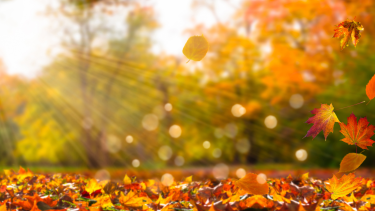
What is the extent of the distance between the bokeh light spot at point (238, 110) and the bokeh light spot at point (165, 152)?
355cm

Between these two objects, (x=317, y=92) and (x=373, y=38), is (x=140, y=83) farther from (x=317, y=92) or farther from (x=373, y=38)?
(x=373, y=38)

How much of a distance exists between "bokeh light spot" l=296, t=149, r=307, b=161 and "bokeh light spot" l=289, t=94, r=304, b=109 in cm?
132

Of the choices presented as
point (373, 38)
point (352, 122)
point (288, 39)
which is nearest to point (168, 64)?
point (288, 39)

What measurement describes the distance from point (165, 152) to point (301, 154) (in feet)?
18.2

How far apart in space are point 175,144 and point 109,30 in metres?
5.23

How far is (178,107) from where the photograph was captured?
11.2 m

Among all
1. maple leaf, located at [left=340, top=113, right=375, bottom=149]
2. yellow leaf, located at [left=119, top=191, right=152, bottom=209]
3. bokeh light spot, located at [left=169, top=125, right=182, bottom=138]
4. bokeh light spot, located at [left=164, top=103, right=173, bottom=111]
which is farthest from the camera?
bokeh light spot, located at [left=164, top=103, right=173, bottom=111]

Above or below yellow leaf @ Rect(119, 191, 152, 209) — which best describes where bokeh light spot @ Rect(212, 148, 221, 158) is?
above

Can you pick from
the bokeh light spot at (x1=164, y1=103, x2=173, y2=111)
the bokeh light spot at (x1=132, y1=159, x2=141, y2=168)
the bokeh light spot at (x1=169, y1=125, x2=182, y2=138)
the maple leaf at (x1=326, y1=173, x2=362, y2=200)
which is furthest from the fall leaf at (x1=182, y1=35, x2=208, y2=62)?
the bokeh light spot at (x1=132, y1=159, x2=141, y2=168)

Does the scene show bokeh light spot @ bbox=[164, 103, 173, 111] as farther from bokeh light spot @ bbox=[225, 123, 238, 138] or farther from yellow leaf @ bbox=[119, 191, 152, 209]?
yellow leaf @ bbox=[119, 191, 152, 209]

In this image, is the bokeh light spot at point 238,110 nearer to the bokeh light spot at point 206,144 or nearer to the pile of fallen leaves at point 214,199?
the bokeh light spot at point 206,144

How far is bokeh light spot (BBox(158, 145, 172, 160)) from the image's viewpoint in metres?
11.5

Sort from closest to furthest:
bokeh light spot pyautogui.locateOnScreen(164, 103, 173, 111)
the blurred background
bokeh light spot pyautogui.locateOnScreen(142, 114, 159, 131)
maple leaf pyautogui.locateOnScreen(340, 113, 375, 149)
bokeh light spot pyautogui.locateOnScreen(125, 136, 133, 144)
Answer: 1. maple leaf pyautogui.locateOnScreen(340, 113, 375, 149)
2. the blurred background
3. bokeh light spot pyautogui.locateOnScreen(164, 103, 173, 111)
4. bokeh light spot pyautogui.locateOnScreen(142, 114, 159, 131)
5. bokeh light spot pyautogui.locateOnScreen(125, 136, 133, 144)

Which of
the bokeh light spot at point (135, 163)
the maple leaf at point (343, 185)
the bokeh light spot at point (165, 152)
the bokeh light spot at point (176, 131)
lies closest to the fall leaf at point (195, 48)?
the maple leaf at point (343, 185)
